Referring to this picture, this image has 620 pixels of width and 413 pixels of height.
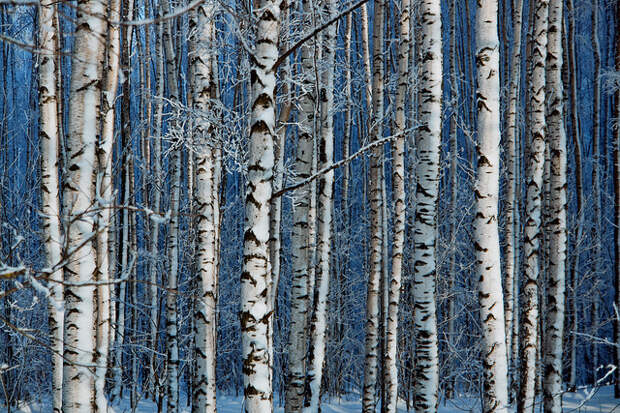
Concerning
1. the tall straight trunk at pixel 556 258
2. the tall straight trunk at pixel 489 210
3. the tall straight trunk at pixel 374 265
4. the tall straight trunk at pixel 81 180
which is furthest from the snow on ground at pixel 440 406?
the tall straight trunk at pixel 81 180

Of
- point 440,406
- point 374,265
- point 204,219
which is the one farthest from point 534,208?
point 440,406

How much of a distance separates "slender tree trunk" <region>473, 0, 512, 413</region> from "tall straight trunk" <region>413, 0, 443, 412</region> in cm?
83

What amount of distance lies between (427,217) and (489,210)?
2.97 feet

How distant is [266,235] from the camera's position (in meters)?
3.28

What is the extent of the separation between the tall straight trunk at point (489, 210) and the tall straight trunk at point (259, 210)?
1.92m

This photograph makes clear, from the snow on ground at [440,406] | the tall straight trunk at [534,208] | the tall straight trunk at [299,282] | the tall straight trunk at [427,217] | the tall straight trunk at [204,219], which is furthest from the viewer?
the snow on ground at [440,406]

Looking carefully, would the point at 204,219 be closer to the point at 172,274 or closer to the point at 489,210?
the point at 172,274

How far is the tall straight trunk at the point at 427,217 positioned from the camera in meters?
5.12

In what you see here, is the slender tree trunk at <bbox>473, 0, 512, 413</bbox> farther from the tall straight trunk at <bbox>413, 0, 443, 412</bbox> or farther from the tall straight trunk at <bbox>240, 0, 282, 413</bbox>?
the tall straight trunk at <bbox>240, 0, 282, 413</bbox>

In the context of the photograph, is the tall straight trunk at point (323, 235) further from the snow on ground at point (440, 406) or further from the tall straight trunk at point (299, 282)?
the snow on ground at point (440, 406)

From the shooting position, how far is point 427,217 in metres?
5.16

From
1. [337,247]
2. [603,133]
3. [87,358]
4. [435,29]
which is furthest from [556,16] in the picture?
[603,133]

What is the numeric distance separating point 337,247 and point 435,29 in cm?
910

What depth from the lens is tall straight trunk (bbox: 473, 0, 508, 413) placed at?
4.22 meters
